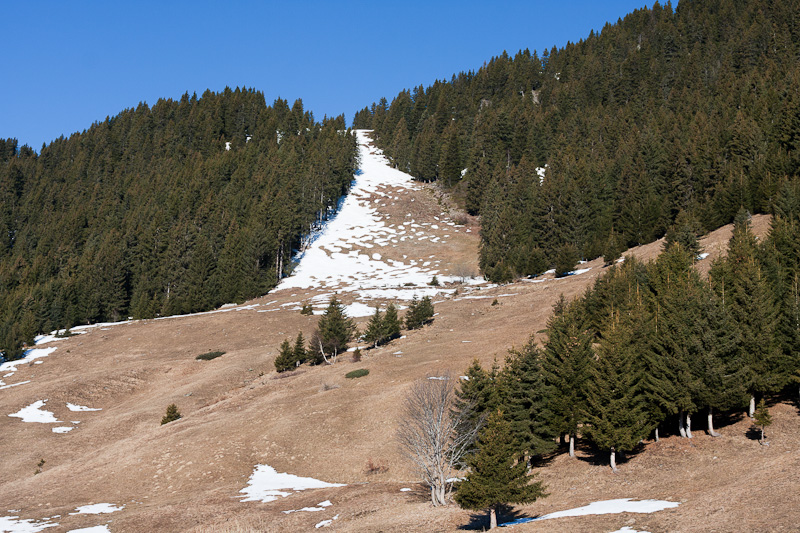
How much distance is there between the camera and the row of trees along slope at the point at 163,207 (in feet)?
285

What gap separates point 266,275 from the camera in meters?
89.9

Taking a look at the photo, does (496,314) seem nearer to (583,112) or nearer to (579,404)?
(579,404)

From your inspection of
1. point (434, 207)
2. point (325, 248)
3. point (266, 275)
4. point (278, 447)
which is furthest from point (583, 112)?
point (278, 447)

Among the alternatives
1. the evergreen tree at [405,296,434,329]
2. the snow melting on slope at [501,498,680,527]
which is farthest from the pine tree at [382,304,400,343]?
the snow melting on slope at [501,498,680,527]

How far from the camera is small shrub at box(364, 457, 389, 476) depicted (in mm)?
29781

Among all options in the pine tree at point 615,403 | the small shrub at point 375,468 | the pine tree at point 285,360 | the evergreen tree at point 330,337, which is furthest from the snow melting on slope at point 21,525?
the evergreen tree at point 330,337

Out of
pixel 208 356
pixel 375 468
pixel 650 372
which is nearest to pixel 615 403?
pixel 650 372

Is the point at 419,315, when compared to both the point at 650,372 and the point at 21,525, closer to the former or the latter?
the point at 650,372

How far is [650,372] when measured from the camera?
29.2 m

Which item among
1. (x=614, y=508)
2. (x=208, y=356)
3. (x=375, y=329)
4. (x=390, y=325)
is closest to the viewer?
(x=614, y=508)

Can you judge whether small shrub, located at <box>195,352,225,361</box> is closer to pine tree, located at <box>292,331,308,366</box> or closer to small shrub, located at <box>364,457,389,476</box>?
pine tree, located at <box>292,331,308,366</box>

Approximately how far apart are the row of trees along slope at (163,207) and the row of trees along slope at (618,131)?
34130 millimetres

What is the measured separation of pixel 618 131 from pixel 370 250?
57681mm

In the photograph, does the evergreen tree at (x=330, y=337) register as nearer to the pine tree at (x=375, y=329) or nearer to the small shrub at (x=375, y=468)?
the pine tree at (x=375, y=329)
